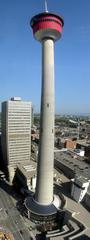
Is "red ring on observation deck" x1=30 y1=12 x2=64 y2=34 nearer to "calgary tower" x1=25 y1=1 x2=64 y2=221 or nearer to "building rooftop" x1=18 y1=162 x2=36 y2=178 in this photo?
"calgary tower" x1=25 y1=1 x2=64 y2=221

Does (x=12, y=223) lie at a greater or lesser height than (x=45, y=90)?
lesser

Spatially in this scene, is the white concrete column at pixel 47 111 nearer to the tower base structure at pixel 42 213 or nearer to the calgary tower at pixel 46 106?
the calgary tower at pixel 46 106

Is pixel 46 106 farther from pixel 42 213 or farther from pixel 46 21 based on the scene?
pixel 42 213

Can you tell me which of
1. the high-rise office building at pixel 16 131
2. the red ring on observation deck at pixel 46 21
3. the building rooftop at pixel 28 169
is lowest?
the building rooftop at pixel 28 169

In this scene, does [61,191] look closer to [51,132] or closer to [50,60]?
[51,132]

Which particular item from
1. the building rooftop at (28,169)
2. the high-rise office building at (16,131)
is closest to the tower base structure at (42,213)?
the building rooftop at (28,169)

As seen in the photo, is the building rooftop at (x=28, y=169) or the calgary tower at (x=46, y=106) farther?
the building rooftop at (x=28, y=169)

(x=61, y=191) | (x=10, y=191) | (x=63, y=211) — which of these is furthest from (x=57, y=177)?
(x=63, y=211)

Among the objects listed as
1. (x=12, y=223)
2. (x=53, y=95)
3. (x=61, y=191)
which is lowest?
(x=12, y=223)
